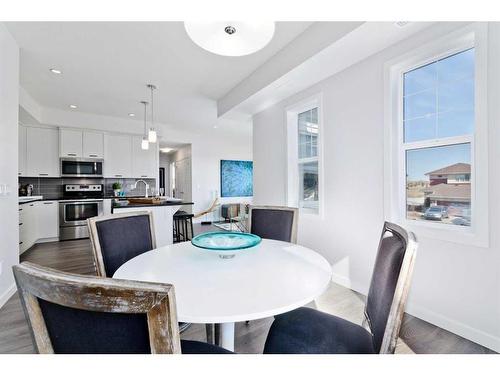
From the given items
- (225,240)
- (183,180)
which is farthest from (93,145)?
(225,240)

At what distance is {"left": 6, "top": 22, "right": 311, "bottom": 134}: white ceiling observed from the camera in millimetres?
2297

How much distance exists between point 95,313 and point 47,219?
530cm

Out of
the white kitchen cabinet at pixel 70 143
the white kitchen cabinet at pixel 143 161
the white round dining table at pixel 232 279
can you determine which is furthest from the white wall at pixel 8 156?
the white kitchen cabinet at pixel 143 161

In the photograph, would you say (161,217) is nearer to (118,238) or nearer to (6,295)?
(6,295)

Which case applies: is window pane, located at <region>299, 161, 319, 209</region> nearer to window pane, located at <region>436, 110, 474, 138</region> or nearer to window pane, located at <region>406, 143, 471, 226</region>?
window pane, located at <region>406, 143, 471, 226</region>

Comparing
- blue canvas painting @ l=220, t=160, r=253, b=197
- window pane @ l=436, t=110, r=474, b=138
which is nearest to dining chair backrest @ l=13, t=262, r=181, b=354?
window pane @ l=436, t=110, r=474, b=138

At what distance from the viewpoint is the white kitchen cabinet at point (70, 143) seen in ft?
15.8

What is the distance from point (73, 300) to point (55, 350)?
21cm

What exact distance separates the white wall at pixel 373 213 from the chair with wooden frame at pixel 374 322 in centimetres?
110

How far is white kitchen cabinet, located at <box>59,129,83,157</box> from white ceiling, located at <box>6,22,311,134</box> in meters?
0.53

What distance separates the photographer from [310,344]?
984mm

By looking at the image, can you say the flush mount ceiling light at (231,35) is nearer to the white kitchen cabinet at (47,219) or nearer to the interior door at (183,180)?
the white kitchen cabinet at (47,219)

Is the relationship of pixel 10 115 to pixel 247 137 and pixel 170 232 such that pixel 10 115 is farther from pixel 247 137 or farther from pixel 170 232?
pixel 247 137

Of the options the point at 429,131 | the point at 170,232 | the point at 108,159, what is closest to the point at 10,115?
the point at 170,232
